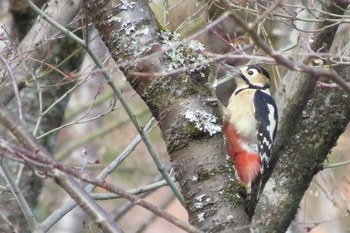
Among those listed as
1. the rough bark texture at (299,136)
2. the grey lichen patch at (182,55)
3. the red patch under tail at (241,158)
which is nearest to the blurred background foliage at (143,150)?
the red patch under tail at (241,158)

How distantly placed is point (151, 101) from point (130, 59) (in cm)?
22

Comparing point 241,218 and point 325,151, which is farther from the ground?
point 241,218

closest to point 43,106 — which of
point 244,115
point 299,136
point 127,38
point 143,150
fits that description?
point 244,115

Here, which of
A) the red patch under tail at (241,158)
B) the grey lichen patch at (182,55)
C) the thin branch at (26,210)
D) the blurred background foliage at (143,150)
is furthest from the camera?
the blurred background foliage at (143,150)

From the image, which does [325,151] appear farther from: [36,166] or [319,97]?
[36,166]

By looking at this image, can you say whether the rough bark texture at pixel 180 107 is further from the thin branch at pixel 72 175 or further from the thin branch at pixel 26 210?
the thin branch at pixel 72 175

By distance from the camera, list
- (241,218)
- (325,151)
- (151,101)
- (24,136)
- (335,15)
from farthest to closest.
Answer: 1. (325,151)
2. (335,15)
3. (151,101)
4. (241,218)
5. (24,136)

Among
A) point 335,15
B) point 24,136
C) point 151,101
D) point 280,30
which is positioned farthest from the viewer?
point 280,30

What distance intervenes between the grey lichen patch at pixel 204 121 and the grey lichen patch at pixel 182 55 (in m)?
0.19

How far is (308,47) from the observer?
4.34 m

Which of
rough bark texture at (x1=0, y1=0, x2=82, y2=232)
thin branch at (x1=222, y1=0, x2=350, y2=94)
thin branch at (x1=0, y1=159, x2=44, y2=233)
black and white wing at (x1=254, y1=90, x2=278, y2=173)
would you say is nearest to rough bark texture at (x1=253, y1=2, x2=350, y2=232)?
black and white wing at (x1=254, y1=90, x2=278, y2=173)

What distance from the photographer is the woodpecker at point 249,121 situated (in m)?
5.28

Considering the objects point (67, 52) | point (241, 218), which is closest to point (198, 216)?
point (241, 218)

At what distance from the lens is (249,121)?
18.5 feet
